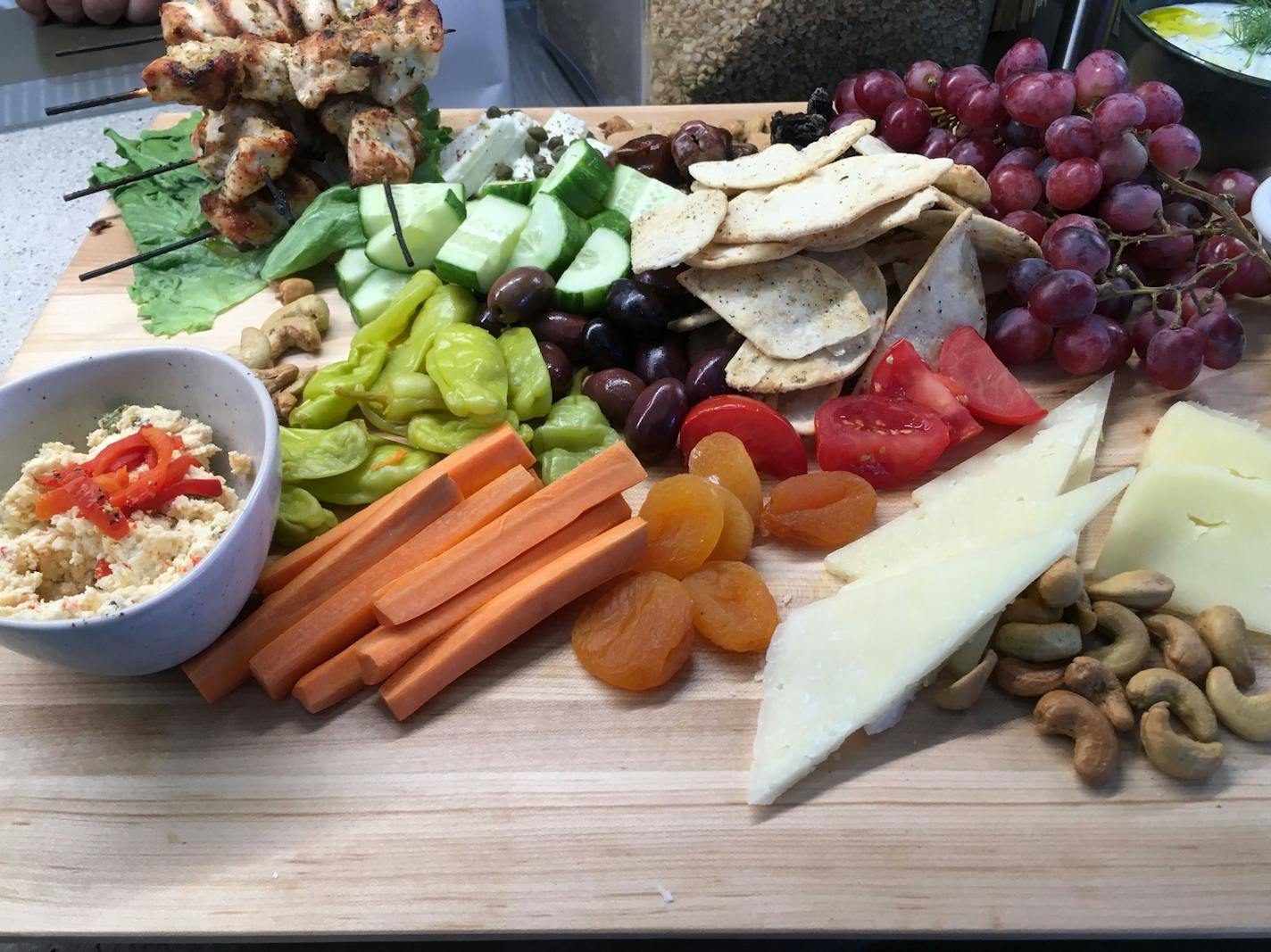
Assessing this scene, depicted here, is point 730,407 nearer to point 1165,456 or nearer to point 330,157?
point 1165,456

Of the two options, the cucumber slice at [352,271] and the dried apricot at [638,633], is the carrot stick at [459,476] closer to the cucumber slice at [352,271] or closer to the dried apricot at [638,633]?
the dried apricot at [638,633]

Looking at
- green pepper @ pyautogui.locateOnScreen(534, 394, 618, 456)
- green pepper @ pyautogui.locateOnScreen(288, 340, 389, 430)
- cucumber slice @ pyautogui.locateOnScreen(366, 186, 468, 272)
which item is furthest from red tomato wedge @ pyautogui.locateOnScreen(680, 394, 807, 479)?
cucumber slice @ pyautogui.locateOnScreen(366, 186, 468, 272)

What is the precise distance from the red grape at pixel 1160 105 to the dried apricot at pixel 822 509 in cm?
99

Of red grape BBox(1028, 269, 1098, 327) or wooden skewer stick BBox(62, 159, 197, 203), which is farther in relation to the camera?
wooden skewer stick BBox(62, 159, 197, 203)

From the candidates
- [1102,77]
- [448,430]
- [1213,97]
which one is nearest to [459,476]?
[448,430]

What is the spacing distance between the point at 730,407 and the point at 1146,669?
0.72 meters

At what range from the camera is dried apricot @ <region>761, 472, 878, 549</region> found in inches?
55.9

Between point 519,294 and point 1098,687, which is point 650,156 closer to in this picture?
point 519,294

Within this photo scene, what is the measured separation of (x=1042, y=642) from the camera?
1.21 metres

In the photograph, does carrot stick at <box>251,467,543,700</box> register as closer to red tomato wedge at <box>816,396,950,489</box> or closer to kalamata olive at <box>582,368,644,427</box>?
kalamata olive at <box>582,368,644,427</box>

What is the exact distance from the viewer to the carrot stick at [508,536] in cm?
129

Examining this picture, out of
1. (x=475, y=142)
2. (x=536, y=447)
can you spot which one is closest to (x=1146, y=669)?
(x=536, y=447)

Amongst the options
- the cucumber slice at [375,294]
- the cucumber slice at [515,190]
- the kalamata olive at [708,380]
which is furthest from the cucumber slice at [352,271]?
the kalamata olive at [708,380]

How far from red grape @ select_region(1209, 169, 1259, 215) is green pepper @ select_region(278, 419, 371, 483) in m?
1.78
